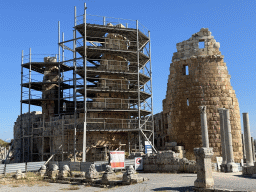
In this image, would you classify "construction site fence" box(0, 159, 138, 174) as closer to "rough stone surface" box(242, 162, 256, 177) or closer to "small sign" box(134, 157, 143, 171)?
"small sign" box(134, 157, 143, 171)

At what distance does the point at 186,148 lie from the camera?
24.2 m

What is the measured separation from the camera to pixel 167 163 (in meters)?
19.1

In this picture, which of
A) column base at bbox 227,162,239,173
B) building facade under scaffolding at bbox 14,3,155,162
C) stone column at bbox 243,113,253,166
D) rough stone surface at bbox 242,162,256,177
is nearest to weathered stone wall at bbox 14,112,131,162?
building facade under scaffolding at bbox 14,3,155,162

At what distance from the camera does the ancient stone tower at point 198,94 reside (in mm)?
23953

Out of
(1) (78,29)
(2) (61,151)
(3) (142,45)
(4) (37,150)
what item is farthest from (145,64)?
(4) (37,150)

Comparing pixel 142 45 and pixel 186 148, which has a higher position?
pixel 142 45

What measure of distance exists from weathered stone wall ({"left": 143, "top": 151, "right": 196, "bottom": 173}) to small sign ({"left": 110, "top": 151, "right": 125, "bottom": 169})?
8.26 feet

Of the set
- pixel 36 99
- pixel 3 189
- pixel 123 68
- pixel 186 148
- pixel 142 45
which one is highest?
pixel 142 45

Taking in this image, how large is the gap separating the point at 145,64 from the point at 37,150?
14417 millimetres

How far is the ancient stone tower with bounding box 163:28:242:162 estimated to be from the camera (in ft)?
78.6

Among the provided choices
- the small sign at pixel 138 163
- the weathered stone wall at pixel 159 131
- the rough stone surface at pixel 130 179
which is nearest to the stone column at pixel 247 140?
the small sign at pixel 138 163

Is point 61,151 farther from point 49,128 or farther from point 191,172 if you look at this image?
point 191,172

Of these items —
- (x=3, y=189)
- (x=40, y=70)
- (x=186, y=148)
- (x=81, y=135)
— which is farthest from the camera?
(x=40, y=70)

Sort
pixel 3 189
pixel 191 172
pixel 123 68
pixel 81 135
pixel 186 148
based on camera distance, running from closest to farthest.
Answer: pixel 3 189
pixel 191 172
pixel 186 148
pixel 81 135
pixel 123 68
